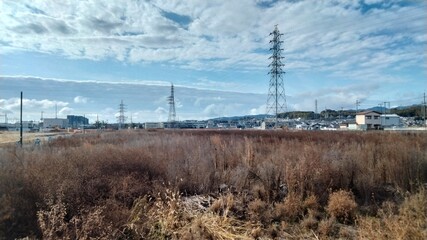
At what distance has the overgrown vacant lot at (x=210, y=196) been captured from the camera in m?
6.05

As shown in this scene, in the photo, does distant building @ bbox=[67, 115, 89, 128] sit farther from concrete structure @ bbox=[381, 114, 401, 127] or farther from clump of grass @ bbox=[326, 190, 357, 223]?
clump of grass @ bbox=[326, 190, 357, 223]

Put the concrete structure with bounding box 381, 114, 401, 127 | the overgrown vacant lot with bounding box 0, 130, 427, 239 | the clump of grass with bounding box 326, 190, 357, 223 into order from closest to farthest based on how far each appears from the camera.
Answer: the overgrown vacant lot with bounding box 0, 130, 427, 239 → the clump of grass with bounding box 326, 190, 357, 223 → the concrete structure with bounding box 381, 114, 401, 127

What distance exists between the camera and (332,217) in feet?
24.8

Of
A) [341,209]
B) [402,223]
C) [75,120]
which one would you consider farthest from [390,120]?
[75,120]

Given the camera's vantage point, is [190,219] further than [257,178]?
No

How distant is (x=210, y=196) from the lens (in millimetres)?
8586

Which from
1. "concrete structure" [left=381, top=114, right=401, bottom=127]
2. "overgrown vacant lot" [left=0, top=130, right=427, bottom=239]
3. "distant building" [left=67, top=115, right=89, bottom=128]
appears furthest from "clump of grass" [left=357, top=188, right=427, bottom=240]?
"distant building" [left=67, top=115, right=89, bottom=128]

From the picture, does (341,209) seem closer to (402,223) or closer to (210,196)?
(402,223)

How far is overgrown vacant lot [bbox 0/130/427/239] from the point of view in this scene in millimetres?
6055

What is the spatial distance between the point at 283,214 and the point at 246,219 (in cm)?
89

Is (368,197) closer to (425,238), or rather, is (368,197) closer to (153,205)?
(425,238)

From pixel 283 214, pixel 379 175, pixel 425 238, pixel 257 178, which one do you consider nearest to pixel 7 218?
pixel 283 214

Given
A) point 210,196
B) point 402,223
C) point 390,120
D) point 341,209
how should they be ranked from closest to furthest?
point 402,223, point 341,209, point 210,196, point 390,120

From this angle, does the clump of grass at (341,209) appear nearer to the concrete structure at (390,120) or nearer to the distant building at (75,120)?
the concrete structure at (390,120)
